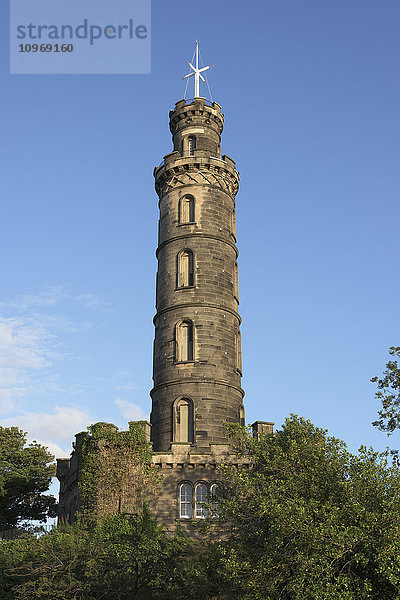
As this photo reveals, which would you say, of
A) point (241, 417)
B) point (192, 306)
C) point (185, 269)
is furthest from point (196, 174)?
point (241, 417)

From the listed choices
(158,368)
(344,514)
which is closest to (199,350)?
(158,368)

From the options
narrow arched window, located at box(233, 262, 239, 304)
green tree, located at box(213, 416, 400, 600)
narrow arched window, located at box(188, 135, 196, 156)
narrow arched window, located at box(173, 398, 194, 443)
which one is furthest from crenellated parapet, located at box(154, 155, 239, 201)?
green tree, located at box(213, 416, 400, 600)

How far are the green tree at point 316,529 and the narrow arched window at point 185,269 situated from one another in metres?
18.8

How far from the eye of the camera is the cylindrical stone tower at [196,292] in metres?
34.2

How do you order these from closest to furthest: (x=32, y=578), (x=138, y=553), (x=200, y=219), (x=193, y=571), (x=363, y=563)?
(x=363, y=563) → (x=193, y=571) → (x=138, y=553) → (x=32, y=578) → (x=200, y=219)

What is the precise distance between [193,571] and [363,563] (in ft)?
22.4

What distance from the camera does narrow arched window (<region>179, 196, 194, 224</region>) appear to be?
38.9 meters

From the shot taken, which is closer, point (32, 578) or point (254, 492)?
point (254, 492)

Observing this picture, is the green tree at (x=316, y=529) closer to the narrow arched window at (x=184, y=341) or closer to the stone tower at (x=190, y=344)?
the stone tower at (x=190, y=344)

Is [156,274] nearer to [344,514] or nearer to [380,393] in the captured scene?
[380,393]

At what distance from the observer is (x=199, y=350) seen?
35.2m

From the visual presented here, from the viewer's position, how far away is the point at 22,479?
42281mm

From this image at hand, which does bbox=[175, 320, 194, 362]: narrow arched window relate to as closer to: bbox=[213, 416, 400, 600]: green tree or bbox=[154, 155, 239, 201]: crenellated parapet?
bbox=[154, 155, 239, 201]: crenellated parapet

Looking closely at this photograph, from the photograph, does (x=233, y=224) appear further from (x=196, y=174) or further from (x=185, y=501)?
(x=185, y=501)
